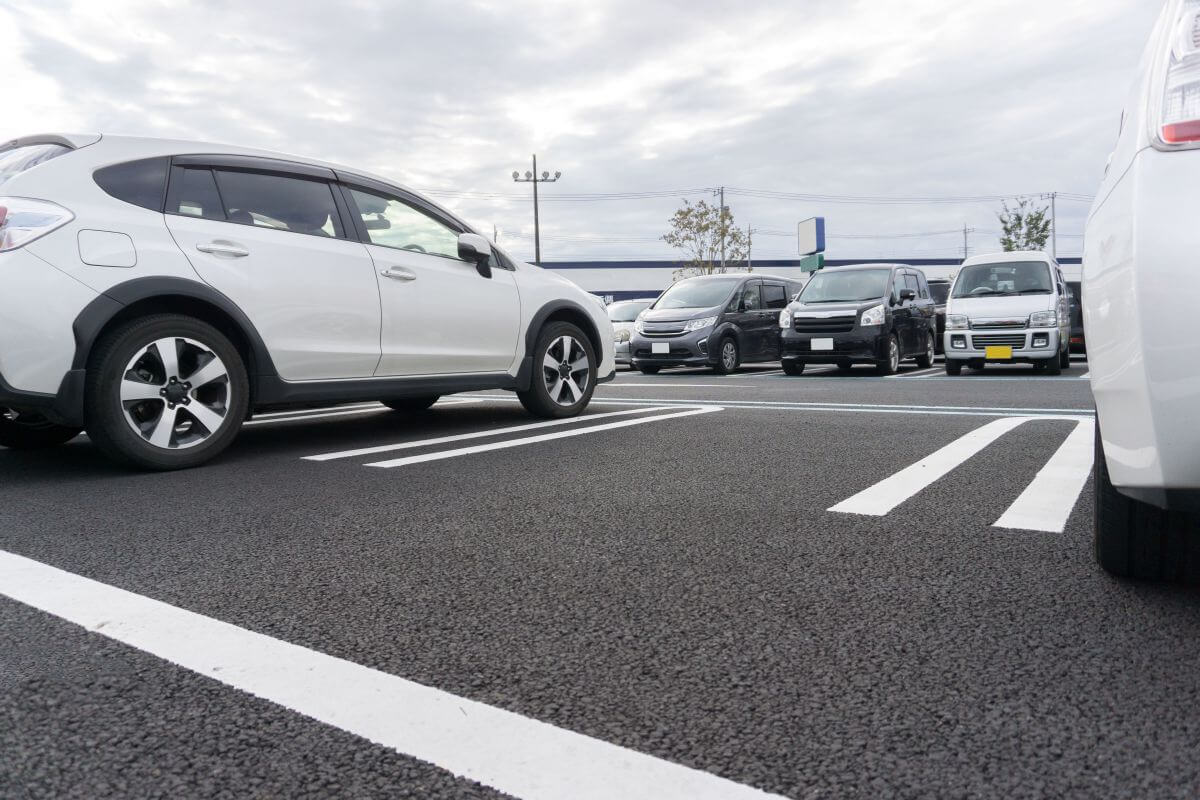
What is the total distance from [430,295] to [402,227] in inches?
18.4

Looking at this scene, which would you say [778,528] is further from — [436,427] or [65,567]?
[436,427]

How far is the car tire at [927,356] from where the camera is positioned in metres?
14.7

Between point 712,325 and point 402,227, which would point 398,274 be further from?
point 712,325

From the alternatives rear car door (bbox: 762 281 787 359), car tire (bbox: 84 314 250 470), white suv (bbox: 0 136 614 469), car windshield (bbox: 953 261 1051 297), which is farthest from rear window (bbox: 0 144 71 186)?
rear car door (bbox: 762 281 787 359)

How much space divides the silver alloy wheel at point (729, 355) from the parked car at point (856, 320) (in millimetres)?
952

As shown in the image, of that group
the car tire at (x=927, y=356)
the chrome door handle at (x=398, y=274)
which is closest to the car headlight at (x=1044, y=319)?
the car tire at (x=927, y=356)

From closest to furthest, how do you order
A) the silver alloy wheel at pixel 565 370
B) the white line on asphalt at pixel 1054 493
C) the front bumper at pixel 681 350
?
1. the white line on asphalt at pixel 1054 493
2. the silver alloy wheel at pixel 565 370
3. the front bumper at pixel 681 350

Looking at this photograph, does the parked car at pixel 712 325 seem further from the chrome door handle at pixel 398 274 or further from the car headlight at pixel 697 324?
Result: the chrome door handle at pixel 398 274

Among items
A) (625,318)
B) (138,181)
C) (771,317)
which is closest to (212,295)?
(138,181)

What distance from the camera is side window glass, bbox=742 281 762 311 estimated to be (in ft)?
48.5

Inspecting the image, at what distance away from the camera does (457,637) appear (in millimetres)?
1982

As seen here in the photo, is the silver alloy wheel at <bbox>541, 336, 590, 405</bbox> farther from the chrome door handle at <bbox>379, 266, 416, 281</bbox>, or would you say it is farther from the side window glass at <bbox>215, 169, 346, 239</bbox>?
the side window glass at <bbox>215, 169, 346, 239</bbox>

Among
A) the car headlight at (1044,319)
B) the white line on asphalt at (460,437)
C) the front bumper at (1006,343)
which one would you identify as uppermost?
the car headlight at (1044,319)

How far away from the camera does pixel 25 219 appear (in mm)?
3752
